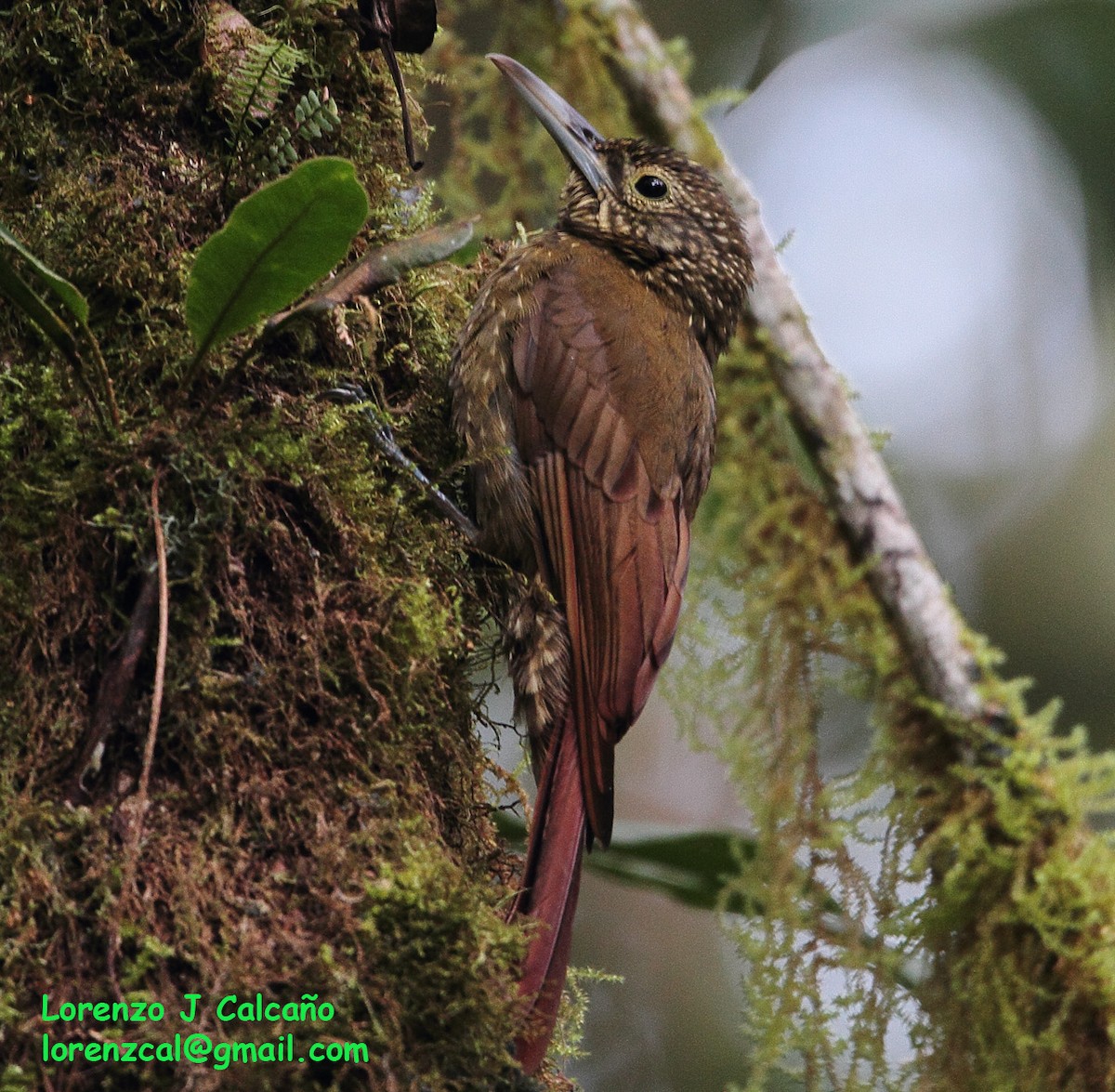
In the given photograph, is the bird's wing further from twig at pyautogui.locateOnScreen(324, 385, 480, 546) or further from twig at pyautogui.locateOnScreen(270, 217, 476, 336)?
twig at pyautogui.locateOnScreen(270, 217, 476, 336)

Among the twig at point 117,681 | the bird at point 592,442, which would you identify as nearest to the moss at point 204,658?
the twig at point 117,681

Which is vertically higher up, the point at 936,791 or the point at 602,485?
the point at 602,485

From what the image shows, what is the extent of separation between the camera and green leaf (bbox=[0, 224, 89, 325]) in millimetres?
1732

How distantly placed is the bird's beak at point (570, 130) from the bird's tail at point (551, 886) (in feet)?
5.05

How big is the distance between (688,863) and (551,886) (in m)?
1.19

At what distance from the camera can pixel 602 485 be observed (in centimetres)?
284

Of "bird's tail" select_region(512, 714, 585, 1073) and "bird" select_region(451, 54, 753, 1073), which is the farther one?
"bird" select_region(451, 54, 753, 1073)

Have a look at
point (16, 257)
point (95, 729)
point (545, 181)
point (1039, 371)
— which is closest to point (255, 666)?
point (95, 729)

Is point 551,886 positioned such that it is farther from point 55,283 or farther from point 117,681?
point 55,283

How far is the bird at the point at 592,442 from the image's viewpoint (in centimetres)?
258

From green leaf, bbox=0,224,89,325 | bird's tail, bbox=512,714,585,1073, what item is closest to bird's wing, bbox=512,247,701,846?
bird's tail, bbox=512,714,585,1073

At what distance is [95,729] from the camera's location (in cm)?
181

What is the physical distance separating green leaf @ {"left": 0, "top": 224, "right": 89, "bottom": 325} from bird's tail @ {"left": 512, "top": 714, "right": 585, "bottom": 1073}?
1090 mm

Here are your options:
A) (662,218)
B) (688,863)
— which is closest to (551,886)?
(688,863)
